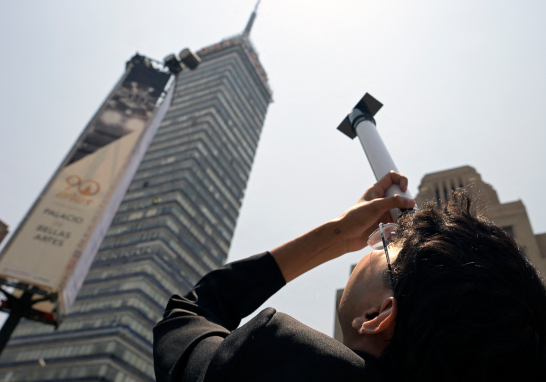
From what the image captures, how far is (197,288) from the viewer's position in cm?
133

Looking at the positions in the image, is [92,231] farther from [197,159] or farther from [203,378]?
[197,159]

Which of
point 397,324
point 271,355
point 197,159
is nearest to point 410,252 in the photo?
point 397,324

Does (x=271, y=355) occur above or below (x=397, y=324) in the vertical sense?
below

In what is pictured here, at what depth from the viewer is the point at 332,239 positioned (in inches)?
60.5

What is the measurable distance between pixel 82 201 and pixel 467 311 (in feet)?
56.7

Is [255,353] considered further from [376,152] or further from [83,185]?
[83,185]

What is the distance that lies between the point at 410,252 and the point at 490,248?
22 centimetres

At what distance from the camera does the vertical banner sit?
46.4 feet

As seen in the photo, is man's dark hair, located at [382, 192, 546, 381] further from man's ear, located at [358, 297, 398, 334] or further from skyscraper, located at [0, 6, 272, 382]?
skyscraper, located at [0, 6, 272, 382]

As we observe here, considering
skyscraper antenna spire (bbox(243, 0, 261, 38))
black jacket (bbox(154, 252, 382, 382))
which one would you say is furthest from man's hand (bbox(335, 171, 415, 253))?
skyscraper antenna spire (bbox(243, 0, 261, 38))

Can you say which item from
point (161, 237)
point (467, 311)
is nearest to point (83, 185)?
point (467, 311)

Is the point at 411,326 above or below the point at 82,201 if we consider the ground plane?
below

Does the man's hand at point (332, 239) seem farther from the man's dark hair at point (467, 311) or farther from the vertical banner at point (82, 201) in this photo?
the vertical banner at point (82, 201)

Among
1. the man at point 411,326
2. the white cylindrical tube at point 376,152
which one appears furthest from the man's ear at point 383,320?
the white cylindrical tube at point 376,152
